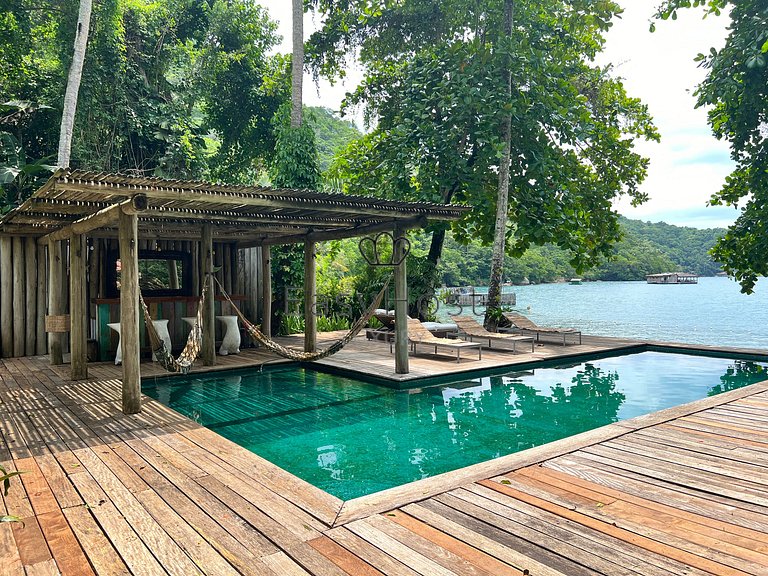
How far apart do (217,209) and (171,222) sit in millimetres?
2097

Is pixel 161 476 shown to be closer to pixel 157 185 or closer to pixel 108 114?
pixel 157 185

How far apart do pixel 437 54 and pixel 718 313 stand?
34901mm

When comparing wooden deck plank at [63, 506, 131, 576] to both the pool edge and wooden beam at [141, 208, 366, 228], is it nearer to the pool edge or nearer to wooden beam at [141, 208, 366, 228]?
the pool edge

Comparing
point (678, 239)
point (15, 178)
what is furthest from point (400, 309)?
point (678, 239)

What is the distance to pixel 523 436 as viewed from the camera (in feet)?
16.8

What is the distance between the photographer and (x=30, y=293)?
9.36 m

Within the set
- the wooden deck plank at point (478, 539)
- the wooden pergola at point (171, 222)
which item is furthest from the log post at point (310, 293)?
the wooden deck plank at point (478, 539)

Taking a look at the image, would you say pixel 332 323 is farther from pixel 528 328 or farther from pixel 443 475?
pixel 443 475

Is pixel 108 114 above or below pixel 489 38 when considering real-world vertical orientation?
below

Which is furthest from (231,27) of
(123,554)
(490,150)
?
(123,554)

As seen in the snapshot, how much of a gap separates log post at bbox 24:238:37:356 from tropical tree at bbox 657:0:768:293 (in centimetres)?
1143

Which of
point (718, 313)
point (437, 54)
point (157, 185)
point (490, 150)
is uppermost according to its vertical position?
point (437, 54)

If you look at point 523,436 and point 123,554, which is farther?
point 523,436

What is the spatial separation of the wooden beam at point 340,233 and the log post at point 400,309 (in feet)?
0.51
